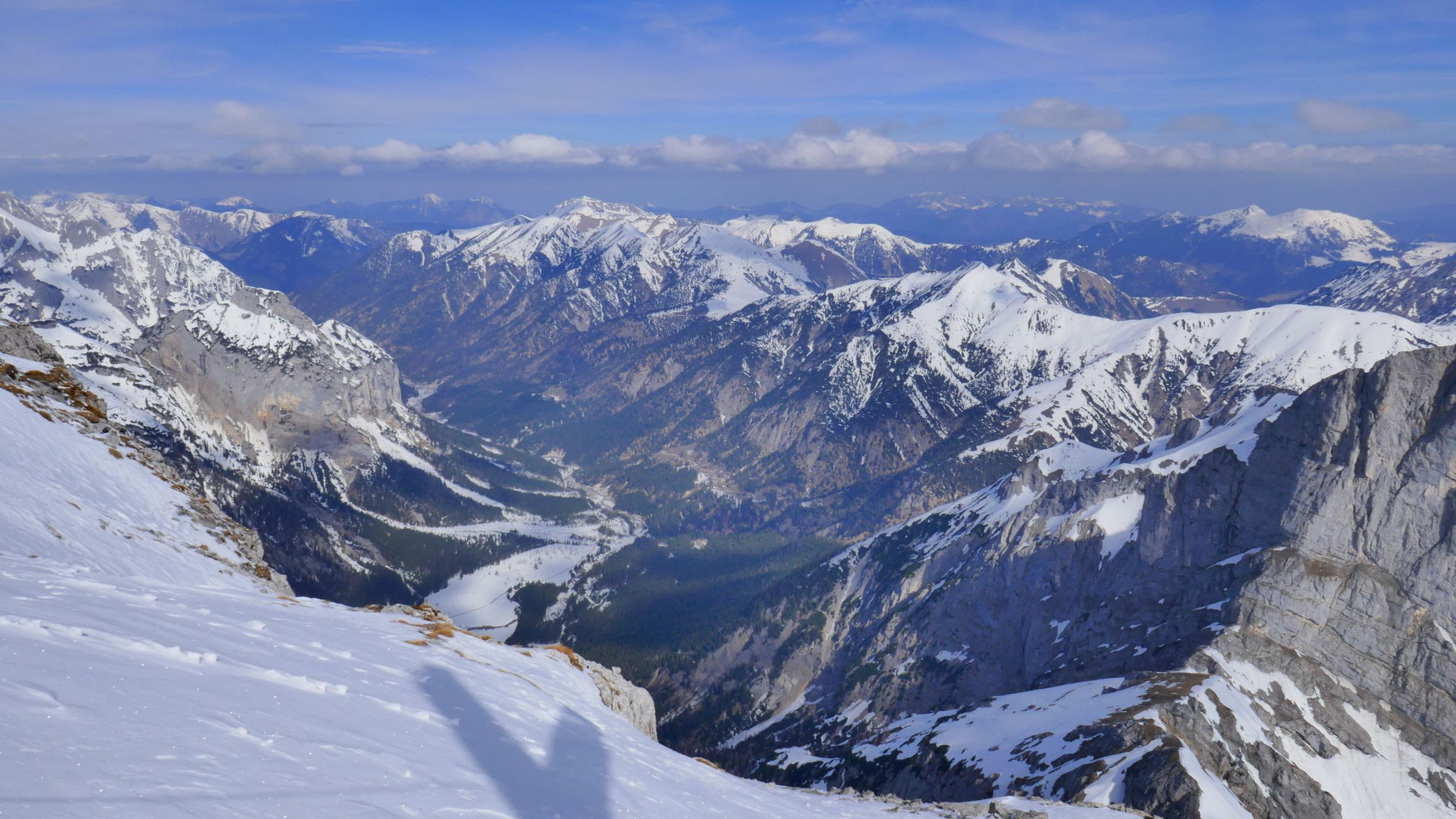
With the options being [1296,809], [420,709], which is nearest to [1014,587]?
[1296,809]

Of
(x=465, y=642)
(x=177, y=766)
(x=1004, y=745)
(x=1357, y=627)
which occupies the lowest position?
(x=1004, y=745)

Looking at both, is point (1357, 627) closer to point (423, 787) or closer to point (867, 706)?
point (867, 706)

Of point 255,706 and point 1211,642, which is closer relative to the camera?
point 255,706

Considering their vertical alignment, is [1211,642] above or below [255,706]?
below

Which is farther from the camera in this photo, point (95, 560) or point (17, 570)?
point (95, 560)

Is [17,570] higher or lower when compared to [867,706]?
higher
